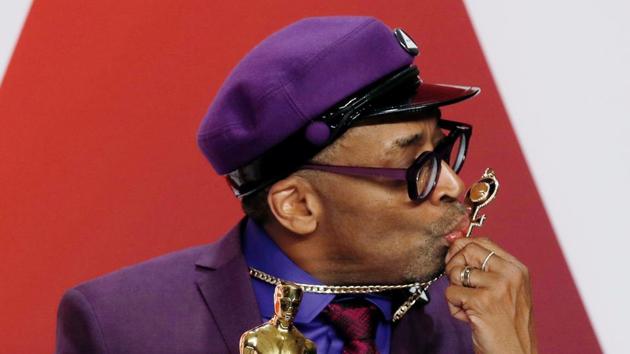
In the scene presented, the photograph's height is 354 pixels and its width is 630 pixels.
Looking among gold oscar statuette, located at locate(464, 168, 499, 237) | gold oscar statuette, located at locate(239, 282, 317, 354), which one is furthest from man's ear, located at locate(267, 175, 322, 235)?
gold oscar statuette, located at locate(239, 282, 317, 354)

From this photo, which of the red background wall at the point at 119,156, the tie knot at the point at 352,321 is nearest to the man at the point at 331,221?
the tie knot at the point at 352,321

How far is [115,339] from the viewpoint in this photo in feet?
5.45

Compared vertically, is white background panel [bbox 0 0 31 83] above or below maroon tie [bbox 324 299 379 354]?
above

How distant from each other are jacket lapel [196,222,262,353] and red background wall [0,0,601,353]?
0.37 m

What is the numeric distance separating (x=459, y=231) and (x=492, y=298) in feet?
0.39

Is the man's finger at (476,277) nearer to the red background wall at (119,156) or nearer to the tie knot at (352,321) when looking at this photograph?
the tie knot at (352,321)

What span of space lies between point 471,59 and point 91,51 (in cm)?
73

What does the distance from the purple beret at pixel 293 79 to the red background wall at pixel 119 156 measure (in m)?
0.48

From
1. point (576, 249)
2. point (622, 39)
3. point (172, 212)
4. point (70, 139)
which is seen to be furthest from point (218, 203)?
point (622, 39)

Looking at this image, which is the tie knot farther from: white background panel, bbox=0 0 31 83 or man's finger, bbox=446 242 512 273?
white background panel, bbox=0 0 31 83

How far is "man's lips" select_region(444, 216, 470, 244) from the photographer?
5.31ft

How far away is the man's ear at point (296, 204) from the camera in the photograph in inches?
63.6

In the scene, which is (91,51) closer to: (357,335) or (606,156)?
(357,335)

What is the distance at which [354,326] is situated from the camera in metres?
1.65
